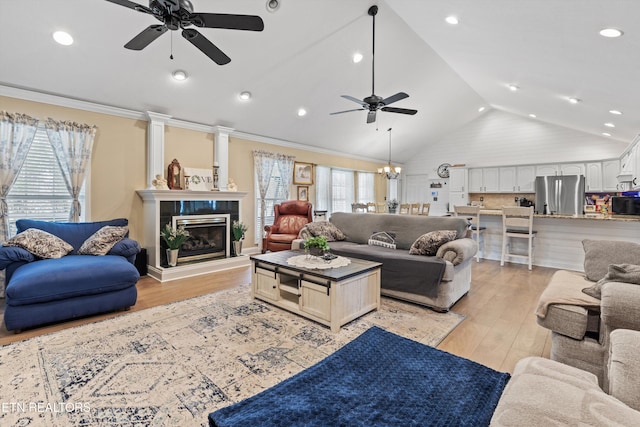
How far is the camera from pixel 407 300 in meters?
3.54

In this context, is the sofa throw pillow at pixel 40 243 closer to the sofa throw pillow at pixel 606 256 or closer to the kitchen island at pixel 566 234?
the sofa throw pillow at pixel 606 256

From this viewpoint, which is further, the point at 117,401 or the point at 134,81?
the point at 134,81

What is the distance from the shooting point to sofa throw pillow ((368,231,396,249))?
4.31 meters

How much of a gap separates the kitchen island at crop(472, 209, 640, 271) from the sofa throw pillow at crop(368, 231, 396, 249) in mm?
2590

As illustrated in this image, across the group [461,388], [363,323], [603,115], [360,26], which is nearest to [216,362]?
[363,323]

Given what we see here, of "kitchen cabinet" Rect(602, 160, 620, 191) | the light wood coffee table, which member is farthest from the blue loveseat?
"kitchen cabinet" Rect(602, 160, 620, 191)

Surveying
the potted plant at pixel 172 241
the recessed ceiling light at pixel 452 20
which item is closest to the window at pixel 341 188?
the potted plant at pixel 172 241

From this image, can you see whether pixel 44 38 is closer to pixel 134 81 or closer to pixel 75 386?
pixel 134 81

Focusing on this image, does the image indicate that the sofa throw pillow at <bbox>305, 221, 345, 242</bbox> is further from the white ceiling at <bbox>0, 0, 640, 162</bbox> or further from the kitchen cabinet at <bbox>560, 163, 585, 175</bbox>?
the kitchen cabinet at <bbox>560, 163, 585, 175</bbox>

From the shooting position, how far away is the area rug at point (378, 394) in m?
0.95

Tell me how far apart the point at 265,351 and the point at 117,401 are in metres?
0.99

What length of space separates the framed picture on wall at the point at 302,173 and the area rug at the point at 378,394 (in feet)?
20.0

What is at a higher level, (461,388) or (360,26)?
(360,26)

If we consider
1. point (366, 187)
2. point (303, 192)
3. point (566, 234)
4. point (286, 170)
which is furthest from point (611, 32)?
point (366, 187)
